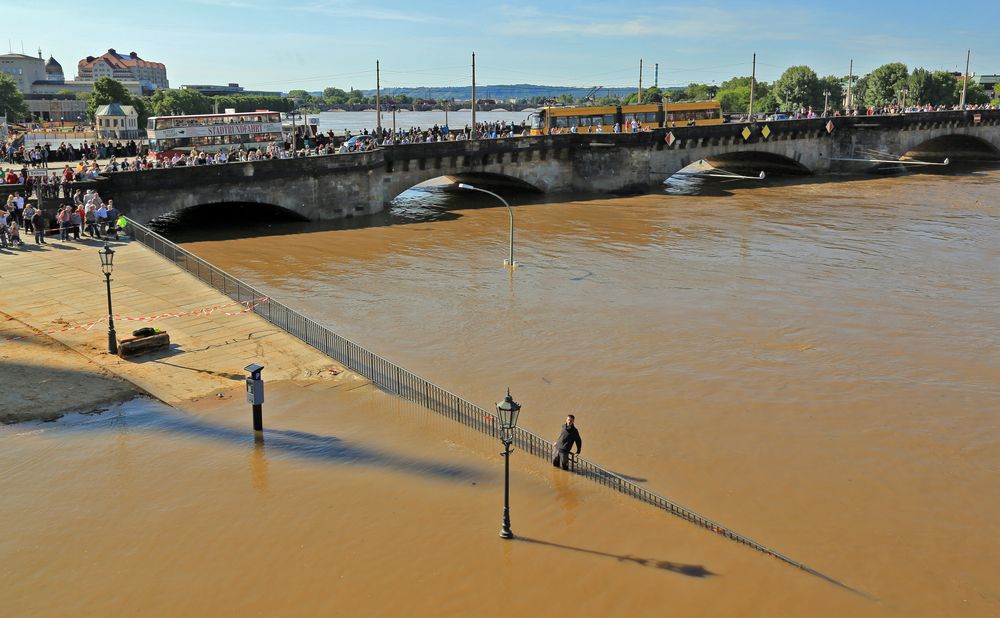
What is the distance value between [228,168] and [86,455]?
25884 mm

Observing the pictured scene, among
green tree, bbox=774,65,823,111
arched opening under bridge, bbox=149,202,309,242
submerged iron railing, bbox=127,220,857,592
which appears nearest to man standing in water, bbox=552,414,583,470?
submerged iron railing, bbox=127,220,857,592

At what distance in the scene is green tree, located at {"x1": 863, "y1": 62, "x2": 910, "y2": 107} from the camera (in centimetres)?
14025

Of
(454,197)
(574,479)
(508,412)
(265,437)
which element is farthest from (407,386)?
(454,197)

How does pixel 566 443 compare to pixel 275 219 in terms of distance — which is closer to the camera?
pixel 566 443

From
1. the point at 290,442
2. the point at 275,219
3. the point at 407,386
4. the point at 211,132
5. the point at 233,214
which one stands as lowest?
the point at 290,442

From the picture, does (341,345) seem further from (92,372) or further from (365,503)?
(365,503)

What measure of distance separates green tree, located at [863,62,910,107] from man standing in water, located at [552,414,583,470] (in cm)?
14238

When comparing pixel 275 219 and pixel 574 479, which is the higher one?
pixel 275 219

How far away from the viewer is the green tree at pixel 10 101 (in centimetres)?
12277

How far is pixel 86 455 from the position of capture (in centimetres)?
1445

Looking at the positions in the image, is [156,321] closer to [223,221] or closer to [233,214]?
[223,221]

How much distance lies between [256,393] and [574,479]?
222 inches

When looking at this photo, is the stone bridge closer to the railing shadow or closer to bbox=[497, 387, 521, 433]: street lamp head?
the railing shadow

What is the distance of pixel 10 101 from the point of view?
125250 mm
